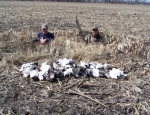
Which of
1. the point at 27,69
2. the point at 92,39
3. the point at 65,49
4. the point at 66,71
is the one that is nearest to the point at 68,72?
the point at 66,71

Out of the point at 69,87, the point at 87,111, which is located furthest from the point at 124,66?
the point at 87,111

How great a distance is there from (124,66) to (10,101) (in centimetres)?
268

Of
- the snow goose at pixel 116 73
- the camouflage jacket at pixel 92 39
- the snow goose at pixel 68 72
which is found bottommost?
the snow goose at pixel 116 73

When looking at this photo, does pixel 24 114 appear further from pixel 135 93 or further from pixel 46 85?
pixel 135 93

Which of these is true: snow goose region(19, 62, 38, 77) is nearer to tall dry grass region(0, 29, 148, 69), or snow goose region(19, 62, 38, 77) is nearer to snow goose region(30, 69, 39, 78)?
snow goose region(30, 69, 39, 78)

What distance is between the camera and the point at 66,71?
16.5ft

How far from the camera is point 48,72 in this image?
487cm

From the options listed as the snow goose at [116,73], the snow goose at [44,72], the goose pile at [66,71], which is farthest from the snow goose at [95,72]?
the snow goose at [44,72]

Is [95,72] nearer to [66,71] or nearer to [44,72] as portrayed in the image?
[66,71]

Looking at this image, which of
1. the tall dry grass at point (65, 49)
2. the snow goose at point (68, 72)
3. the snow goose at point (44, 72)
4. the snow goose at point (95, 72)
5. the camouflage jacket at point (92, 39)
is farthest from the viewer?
the camouflage jacket at point (92, 39)

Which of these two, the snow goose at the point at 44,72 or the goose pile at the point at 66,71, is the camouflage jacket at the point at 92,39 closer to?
the goose pile at the point at 66,71

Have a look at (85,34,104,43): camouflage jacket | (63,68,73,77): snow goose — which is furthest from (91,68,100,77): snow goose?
(85,34,104,43): camouflage jacket

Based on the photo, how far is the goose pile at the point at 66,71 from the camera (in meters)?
4.87

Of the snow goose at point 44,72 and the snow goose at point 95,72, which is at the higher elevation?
the snow goose at point 44,72
